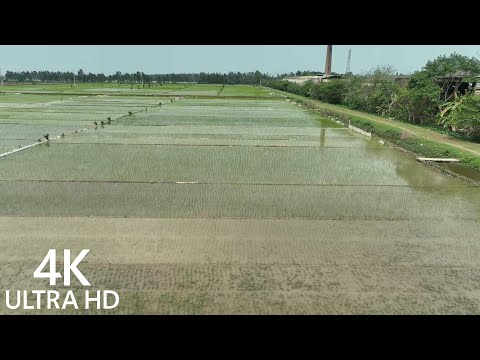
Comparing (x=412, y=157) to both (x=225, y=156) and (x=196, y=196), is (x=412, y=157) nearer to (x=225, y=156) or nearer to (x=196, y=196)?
(x=225, y=156)

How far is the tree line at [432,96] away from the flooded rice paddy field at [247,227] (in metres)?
5.34

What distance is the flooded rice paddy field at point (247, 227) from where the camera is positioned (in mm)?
5656

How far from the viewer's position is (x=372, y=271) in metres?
6.34

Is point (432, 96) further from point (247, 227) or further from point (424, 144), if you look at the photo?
point (247, 227)

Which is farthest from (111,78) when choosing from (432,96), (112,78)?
(432,96)

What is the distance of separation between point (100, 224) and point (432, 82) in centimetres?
2247

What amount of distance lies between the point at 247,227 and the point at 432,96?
64.9 ft

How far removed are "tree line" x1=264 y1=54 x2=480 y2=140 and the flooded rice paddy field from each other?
17.5ft

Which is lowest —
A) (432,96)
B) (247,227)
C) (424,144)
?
(247,227)

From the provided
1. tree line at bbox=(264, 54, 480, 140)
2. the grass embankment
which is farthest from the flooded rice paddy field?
tree line at bbox=(264, 54, 480, 140)

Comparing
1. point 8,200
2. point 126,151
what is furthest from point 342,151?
point 8,200

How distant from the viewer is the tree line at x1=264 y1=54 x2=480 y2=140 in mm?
18809

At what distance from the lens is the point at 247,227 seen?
813 cm

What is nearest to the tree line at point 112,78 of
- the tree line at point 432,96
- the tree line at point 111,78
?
the tree line at point 111,78
